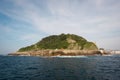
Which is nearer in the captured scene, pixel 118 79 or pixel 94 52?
pixel 118 79

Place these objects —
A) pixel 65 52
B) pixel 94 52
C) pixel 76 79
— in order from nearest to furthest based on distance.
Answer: pixel 76 79
pixel 65 52
pixel 94 52

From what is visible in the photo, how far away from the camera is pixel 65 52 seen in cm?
18312

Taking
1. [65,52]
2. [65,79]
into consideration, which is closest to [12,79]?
[65,79]

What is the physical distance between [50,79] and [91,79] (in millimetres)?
8750

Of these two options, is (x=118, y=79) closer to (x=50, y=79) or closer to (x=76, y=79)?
(x=76, y=79)

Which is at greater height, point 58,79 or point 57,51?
point 57,51

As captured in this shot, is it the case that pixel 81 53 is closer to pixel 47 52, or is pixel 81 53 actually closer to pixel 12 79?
pixel 47 52

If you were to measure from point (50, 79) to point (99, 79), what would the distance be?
10.5m

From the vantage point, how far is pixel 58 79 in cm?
3619

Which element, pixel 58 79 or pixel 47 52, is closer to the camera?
pixel 58 79

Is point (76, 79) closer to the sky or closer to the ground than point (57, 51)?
closer to the ground

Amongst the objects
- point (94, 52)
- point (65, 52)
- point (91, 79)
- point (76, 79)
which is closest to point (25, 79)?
point (76, 79)

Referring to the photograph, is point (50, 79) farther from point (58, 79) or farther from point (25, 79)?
point (25, 79)

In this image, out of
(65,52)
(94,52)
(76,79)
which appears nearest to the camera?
(76,79)
